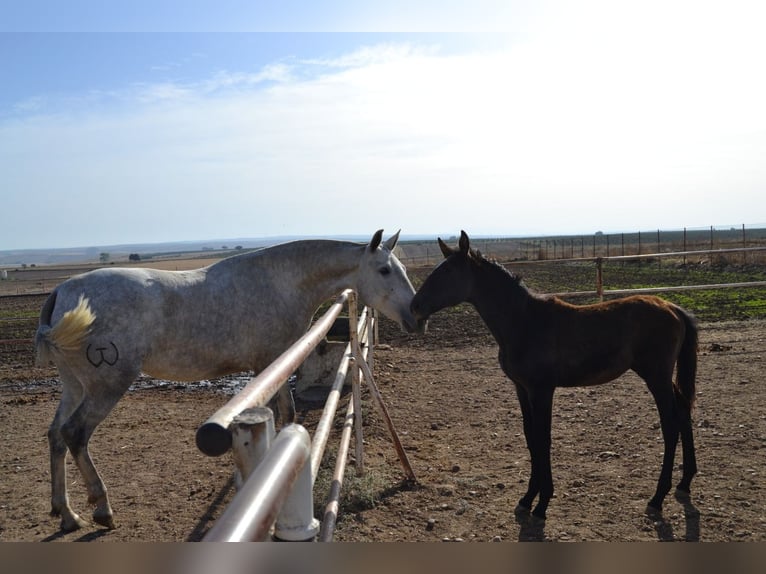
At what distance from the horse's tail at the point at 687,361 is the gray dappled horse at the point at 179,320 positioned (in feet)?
5.79

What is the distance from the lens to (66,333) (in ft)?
11.5

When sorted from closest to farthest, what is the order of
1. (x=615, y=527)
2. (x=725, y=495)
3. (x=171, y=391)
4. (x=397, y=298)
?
(x=615, y=527) → (x=725, y=495) → (x=397, y=298) → (x=171, y=391)

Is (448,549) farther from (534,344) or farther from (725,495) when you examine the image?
(725,495)

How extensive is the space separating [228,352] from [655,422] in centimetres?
380

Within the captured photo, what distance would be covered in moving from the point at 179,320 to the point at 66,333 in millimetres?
666

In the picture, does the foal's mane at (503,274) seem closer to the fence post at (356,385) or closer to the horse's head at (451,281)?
the horse's head at (451,281)

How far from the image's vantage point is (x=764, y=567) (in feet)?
2.11

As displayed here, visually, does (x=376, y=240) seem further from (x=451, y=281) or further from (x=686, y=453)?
(x=686, y=453)

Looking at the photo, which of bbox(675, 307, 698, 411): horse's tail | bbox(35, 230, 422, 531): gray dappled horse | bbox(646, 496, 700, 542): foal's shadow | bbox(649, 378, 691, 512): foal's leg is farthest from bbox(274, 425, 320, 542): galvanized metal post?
bbox(675, 307, 698, 411): horse's tail

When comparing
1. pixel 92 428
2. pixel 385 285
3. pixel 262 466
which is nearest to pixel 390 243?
pixel 385 285

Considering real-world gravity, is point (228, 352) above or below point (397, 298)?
below

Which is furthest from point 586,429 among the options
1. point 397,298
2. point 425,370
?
point 425,370

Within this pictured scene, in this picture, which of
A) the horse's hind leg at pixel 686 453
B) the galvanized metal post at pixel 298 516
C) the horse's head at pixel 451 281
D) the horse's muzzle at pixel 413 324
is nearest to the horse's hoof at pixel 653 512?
the horse's hind leg at pixel 686 453

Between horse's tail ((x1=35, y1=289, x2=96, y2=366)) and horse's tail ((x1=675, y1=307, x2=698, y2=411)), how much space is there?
3721 millimetres
